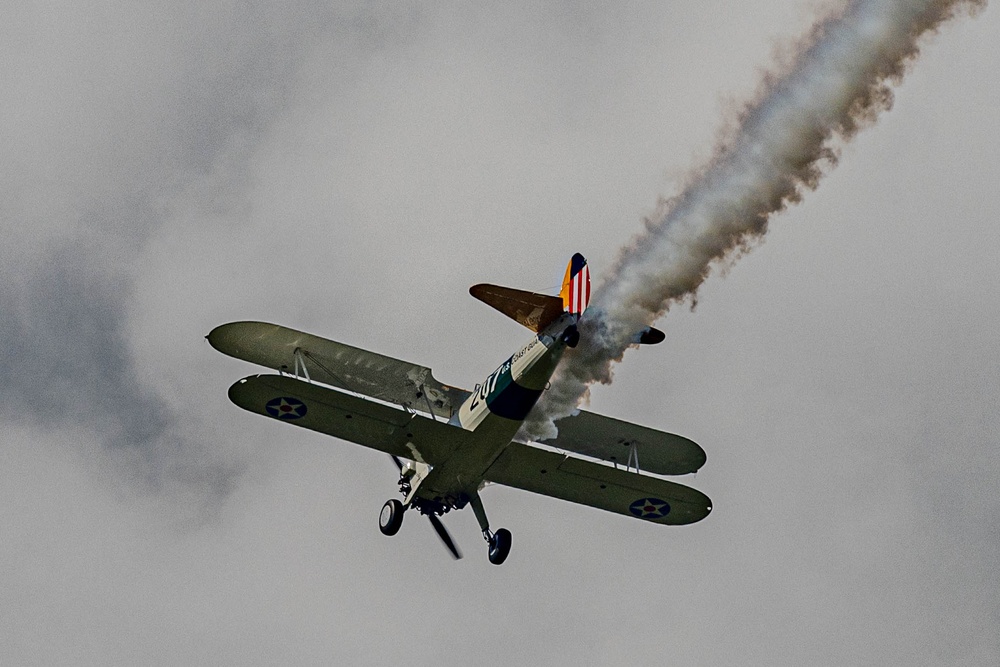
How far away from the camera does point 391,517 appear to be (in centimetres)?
2928

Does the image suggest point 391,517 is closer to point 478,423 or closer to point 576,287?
point 478,423

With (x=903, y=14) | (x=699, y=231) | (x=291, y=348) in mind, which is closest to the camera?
(x=903, y=14)

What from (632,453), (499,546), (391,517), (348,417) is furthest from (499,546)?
(348,417)

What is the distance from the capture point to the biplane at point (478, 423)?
26.4 m

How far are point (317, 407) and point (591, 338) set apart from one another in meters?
4.66

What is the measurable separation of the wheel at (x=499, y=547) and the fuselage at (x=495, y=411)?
35.7 inches

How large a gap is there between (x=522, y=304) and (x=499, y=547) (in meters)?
5.35

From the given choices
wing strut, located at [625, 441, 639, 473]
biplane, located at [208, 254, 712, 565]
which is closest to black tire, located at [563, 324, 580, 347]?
biplane, located at [208, 254, 712, 565]

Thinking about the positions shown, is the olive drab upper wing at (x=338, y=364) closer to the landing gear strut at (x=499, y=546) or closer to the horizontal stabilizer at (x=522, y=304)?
the landing gear strut at (x=499, y=546)

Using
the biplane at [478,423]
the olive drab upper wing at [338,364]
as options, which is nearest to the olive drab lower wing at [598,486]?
the biplane at [478,423]

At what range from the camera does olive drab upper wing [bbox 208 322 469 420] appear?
1123 inches

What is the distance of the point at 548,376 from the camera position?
2658cm

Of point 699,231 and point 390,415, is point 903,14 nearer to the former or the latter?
point 699,231

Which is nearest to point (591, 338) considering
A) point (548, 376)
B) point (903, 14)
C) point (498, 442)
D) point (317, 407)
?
point (548, 376)
